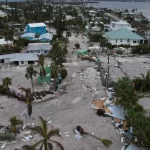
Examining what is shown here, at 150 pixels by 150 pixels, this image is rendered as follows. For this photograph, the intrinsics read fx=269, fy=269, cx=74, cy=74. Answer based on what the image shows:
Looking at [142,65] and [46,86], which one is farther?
[142,65]

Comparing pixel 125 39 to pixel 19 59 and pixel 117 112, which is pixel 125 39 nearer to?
pixel 19 59

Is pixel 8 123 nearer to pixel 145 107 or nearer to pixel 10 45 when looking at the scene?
pixel 145 107

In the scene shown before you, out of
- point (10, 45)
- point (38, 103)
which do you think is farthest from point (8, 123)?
point (10, 45)

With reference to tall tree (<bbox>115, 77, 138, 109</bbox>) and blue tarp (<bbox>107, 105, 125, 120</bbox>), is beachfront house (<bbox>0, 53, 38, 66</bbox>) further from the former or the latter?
tall tree (<bbox>115, 77, 138, 109</bbox>)

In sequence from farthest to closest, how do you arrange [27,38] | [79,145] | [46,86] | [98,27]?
1. [98,27]
2. [27,38]
3. [46,86]
4. [79,145]

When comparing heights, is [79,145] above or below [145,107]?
below

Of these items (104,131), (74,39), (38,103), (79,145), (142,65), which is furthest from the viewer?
(74,39)
